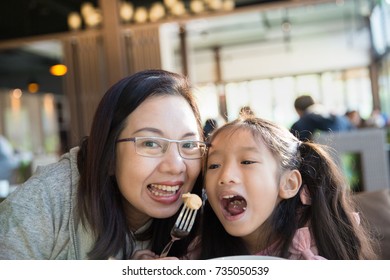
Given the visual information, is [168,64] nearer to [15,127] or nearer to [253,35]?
[253,35]

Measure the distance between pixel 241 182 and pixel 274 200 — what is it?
86mm

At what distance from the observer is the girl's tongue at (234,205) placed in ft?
2.72

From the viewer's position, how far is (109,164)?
0.85 meters

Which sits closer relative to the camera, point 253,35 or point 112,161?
point 112,161

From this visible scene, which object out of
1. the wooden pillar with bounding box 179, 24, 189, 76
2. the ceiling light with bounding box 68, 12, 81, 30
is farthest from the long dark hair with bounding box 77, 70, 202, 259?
the wooden pillar with bounding box 179, 24, 189, 76

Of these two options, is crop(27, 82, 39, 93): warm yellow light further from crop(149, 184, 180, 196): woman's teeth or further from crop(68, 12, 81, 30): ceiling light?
crop(149, 184, 180, 196): woman's teeth

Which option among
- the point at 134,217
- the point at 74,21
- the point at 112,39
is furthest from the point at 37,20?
the point at 134,217

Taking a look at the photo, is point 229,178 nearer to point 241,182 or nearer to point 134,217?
point 241,182

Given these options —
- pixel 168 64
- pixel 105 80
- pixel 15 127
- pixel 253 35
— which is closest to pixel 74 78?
pixel 105 80

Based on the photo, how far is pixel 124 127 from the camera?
850 mm

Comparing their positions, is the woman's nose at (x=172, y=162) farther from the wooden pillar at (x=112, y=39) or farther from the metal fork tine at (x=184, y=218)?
the wooden pillar at (x=112, y=39)

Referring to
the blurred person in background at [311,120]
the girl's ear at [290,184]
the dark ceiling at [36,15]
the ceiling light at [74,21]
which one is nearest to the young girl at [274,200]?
the girl's ear at [290,184]

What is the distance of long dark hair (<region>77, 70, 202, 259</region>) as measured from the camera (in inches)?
32.9
